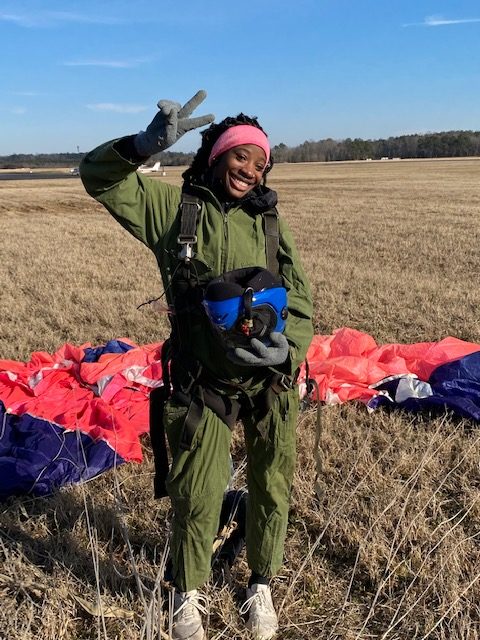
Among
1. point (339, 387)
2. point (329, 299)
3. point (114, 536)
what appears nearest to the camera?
point (114, 536)

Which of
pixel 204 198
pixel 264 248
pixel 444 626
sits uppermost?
pixel 204 198

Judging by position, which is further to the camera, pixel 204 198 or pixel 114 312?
pixel 114 312

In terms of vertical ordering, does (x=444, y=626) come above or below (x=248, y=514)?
below

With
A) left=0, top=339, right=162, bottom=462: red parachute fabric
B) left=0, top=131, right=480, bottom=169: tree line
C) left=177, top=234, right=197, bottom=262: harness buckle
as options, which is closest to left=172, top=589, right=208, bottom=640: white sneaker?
left=177, top=234, right=197, bottom=262: harness buckle

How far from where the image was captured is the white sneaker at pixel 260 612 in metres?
2.35

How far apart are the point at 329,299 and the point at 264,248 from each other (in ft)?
17.5

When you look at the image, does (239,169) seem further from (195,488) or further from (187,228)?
(195,488)

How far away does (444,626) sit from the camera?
2412mm

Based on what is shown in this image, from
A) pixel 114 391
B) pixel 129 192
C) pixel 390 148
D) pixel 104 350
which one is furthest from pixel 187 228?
pixel 390 148

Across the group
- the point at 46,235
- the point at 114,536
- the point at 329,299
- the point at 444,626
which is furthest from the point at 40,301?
the point at 46,235

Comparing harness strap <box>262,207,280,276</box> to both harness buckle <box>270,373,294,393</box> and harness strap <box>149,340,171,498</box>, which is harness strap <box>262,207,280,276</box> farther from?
harness strap <box>149,340,171,498</box>

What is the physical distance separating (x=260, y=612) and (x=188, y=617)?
0.31 m

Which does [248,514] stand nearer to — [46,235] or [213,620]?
[213,620]

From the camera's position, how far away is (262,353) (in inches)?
80.8
